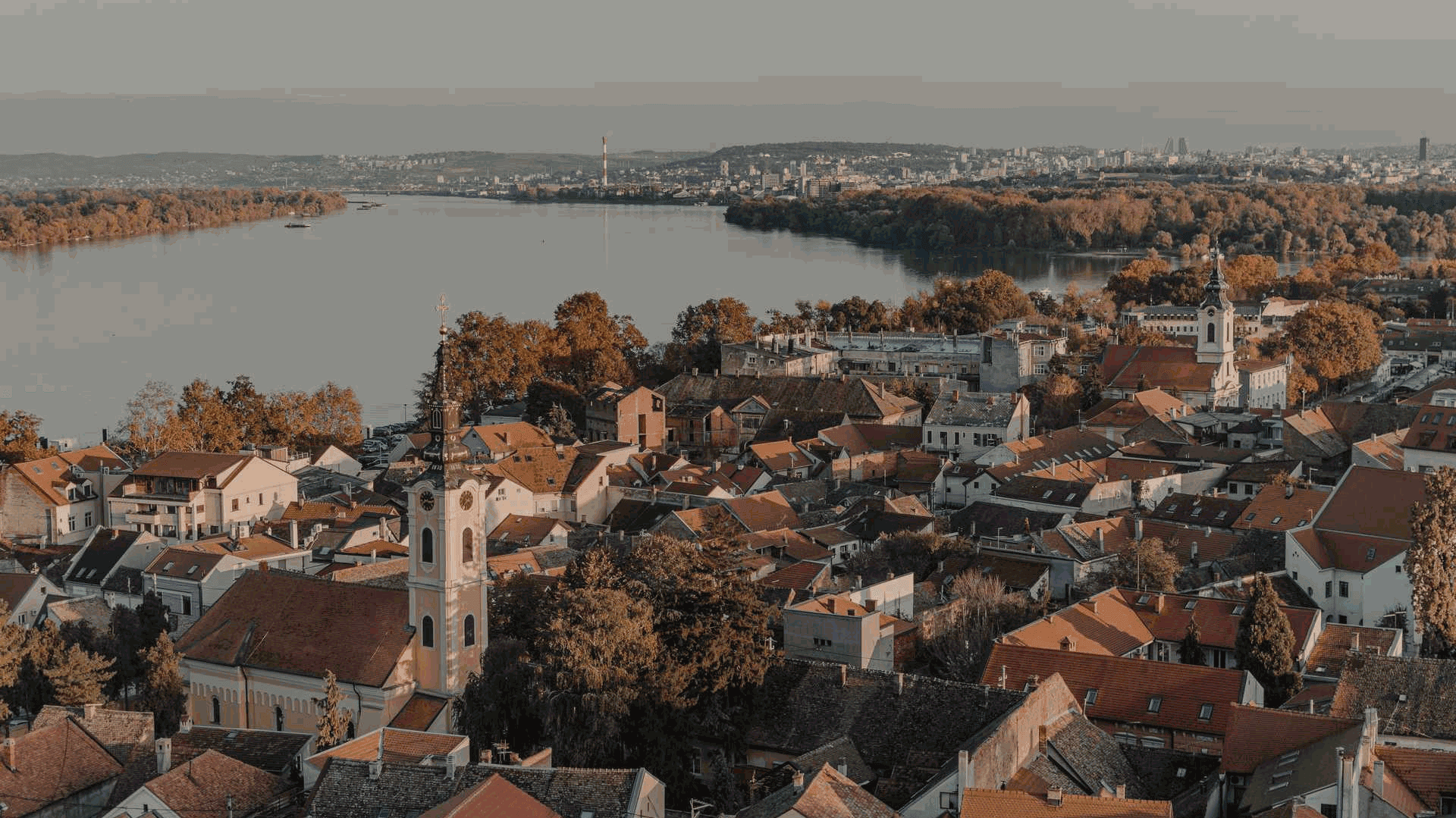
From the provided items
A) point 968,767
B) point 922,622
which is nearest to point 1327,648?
point 922,622

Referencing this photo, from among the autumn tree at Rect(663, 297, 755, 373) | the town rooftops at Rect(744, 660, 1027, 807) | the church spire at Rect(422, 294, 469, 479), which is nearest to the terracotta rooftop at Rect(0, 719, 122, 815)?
the church spire at Rect(422, 294, 469, 479)

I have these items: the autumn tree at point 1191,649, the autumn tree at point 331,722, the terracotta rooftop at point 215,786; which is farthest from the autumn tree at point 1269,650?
the terracotta rooftop at point 215,786

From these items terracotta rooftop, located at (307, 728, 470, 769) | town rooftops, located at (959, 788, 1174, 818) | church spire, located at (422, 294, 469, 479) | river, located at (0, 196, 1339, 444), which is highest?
church spire, located at (422, 294, 469, 479)

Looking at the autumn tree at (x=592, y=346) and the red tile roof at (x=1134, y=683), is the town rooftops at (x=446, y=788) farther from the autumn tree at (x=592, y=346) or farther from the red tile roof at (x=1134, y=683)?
the autumn tree at (x=592, y=346)

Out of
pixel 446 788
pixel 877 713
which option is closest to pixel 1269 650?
pixel 877 713

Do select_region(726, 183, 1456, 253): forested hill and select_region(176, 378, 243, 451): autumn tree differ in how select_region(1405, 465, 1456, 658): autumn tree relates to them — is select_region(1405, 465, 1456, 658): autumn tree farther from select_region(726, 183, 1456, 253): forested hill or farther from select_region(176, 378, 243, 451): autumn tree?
select_region(726, 183, 1456, 253): forested hill

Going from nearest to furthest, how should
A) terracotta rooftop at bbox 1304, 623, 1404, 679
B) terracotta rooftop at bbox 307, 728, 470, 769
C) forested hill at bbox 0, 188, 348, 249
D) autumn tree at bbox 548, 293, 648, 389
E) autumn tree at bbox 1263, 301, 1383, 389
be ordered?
terracotta rooftop at bbox 307, 728, 470, 769 < terracotta rooftop at bbox 1304, 623, 1404, 679 < autumn tree at bbox 548, 293, 648, 389 < autumn tree at bbox 1263, 301, 1383, 389 < forested hill at bbox 0, 188, 348, 249
